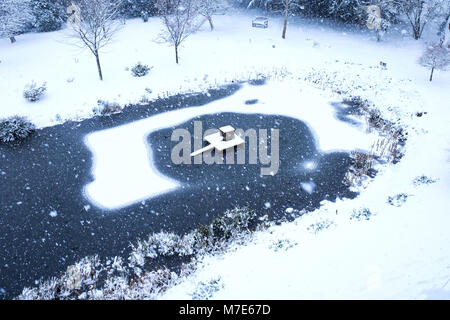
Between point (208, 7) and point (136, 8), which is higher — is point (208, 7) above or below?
above

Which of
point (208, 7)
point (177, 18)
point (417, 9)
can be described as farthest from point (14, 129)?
point (417, 9)

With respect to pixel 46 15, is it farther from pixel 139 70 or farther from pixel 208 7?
pixel 208 7

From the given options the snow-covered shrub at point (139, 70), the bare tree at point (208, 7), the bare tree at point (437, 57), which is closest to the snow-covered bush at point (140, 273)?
the snow-covered shrub at point (139, 70)

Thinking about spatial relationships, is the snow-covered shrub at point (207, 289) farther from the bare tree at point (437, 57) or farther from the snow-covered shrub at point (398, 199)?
the bare tree at point (437, 57)

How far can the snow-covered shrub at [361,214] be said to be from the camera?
10.6 m

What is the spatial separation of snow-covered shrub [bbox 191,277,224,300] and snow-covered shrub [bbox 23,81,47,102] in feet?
47.6

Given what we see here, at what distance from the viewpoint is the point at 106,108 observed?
54.6 ft

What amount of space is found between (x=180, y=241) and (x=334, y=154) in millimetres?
8173

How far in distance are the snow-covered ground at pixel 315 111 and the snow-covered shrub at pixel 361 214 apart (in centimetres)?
11

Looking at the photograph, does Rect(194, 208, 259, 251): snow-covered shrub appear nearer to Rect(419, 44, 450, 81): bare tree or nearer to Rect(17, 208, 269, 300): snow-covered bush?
Rect(17, 208, 269, 300): snow-covered bush

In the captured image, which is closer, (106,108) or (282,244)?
(282,244)

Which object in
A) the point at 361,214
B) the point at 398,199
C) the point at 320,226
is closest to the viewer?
the point at 320,226

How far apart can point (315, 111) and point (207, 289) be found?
12450mm

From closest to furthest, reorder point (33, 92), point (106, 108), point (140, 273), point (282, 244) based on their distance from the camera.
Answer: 1. point (140, 273)
2. point (282, 244)
3. point (106, 108)
4. point (33, 92)
